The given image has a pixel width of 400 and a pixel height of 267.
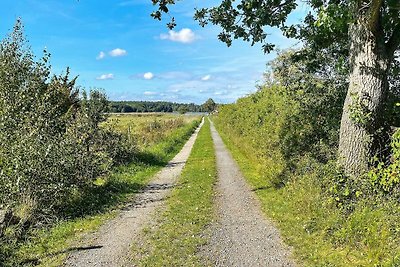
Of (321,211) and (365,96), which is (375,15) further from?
(321,211)

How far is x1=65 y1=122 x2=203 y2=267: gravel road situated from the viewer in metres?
7.36

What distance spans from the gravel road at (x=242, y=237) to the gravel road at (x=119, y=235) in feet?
5.93

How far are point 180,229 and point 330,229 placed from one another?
11.3 feet

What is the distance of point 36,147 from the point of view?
33.9ft

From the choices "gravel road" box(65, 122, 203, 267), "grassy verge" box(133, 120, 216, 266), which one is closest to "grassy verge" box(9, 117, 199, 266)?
"gravel road" box(65, 122, 203, 267)

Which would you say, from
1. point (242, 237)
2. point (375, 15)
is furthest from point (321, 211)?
point (375, 15)

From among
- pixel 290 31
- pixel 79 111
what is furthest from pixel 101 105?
pixel 290 31

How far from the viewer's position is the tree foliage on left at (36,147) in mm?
9508

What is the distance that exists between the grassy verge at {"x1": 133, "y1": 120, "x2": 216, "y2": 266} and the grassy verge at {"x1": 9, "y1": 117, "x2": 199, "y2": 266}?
5.20ft

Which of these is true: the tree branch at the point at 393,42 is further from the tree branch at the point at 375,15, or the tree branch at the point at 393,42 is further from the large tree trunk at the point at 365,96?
the tree branch at the point at 375,15

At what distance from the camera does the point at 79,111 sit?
1681 cm

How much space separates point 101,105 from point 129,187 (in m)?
5.32

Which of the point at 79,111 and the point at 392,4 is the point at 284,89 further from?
the point at 79,111

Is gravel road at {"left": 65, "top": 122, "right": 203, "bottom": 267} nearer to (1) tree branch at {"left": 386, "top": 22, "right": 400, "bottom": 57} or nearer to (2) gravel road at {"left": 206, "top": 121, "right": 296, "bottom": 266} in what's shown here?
(2) gravel road at {"left": 206, "top": 121, "right": 296, "bottom": 266}
